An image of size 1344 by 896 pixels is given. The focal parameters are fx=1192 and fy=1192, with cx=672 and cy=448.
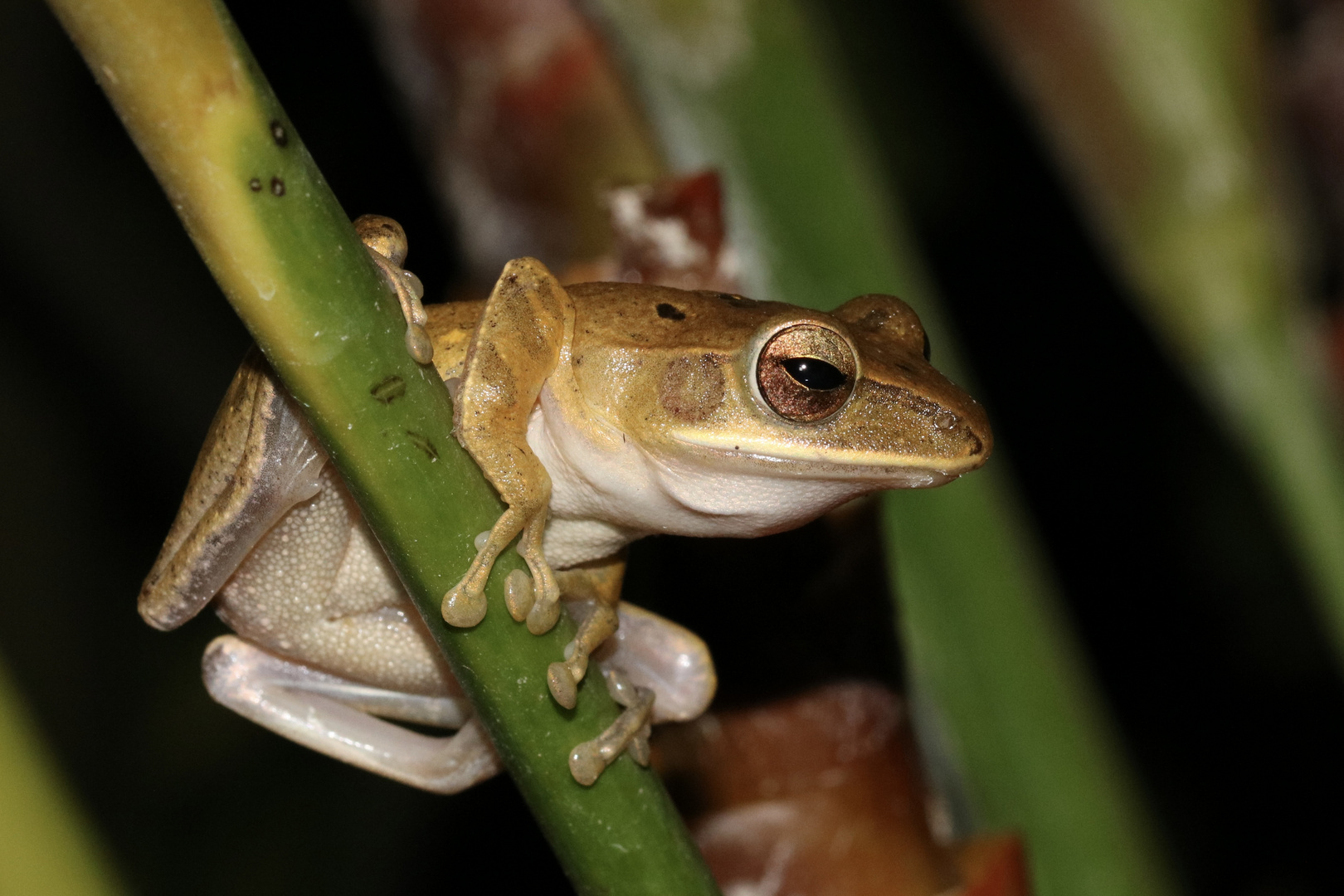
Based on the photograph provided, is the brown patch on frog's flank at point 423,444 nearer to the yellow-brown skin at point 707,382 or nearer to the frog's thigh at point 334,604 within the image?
the yellow-brown skin at point 707,382

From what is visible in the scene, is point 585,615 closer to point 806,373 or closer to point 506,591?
point 806,373

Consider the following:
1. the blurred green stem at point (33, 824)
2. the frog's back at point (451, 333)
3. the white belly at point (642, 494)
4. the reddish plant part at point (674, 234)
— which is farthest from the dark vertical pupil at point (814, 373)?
the blurred green stem at point (33, 824)

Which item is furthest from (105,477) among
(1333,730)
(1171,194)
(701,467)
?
(1333,730)

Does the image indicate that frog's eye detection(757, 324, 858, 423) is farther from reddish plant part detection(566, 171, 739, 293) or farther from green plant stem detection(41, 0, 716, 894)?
green plant stem detection(41, 0, 716, 894)

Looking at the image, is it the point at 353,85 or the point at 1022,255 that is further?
the point at 1022,255

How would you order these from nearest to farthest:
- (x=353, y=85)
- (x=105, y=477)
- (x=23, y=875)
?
(x=23, y=875), (x=105, y=477), (x=353, y=85)

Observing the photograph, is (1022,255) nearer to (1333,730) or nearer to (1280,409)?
(1333,730)

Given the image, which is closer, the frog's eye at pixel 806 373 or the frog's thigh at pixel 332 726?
the frog's eye at pixel 806 373

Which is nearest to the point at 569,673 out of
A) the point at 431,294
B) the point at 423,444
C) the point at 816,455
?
the point at 423,444
